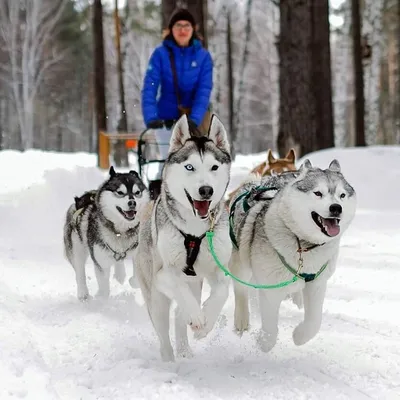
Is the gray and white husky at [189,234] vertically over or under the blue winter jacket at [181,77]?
under

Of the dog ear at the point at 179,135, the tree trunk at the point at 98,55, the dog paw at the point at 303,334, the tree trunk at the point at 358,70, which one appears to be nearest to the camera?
the dog paw at the point at 303,334

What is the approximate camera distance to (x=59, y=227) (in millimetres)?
7469

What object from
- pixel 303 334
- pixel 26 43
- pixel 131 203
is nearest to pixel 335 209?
pixel 303 334

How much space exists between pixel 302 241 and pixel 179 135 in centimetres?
90

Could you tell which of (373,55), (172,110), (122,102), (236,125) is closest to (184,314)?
(172,110)

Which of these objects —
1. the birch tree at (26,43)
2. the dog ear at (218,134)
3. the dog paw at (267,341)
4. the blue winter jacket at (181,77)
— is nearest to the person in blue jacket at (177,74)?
the blue winter jacket at (181,77)

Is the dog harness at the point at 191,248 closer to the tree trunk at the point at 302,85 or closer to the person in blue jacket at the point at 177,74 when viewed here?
the person in blue jacket at the point at 177,74

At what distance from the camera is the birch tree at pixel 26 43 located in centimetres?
2741

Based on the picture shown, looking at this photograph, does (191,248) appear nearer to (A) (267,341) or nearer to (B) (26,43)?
(A) (267,341)

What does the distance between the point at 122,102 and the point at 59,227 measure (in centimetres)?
1294

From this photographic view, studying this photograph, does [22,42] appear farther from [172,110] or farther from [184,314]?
[184,314]

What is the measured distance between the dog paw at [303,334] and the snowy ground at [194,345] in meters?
0.10

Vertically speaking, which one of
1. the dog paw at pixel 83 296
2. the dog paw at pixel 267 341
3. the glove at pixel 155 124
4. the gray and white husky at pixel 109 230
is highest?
the glove at pixel 155 124

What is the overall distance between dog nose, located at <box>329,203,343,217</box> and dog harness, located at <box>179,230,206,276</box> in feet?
2.20
